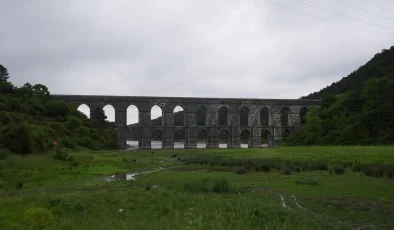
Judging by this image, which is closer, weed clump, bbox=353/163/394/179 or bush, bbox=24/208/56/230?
bush, bbox=24/208/56/230

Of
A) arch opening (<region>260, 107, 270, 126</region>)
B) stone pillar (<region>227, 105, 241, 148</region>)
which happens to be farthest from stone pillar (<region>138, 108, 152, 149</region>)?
arch opening (<region>260, 107, 270, 126</region>)

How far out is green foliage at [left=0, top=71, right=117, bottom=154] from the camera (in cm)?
3116

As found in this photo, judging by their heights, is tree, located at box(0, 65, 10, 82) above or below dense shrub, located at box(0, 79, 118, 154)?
above

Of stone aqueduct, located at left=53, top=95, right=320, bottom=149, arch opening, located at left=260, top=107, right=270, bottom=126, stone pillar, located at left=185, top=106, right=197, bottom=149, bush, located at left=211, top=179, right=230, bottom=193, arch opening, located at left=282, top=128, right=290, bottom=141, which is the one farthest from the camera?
arch opening, located at left=260, top=107, right=270, bottom=126

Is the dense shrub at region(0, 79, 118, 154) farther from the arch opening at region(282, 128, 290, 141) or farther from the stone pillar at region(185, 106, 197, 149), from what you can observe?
the arch opening at region(282, 128, 290, 141)

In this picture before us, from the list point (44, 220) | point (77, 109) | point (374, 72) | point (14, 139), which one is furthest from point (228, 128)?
point (44, 220)

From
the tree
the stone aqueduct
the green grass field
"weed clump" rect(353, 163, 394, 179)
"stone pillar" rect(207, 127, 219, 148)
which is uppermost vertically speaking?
the tree

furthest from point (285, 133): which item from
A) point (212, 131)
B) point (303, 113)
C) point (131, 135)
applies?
point (131, 135)

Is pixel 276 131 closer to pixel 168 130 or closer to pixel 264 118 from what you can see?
pixel 168 130

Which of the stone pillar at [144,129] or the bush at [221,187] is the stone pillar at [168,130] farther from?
the bush at [221,187]

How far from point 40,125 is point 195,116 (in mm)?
33531

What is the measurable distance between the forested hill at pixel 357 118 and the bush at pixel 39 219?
45.2 m

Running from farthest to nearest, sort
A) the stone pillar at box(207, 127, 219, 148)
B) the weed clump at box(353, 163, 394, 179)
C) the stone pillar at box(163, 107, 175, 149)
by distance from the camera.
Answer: the stone pillar at box(207, 127, 219, 148)
the stone pillar at box(163, 107, 175, 149)
the weed clump at box(353, 163, 394, 179)

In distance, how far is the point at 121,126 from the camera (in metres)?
67.9
